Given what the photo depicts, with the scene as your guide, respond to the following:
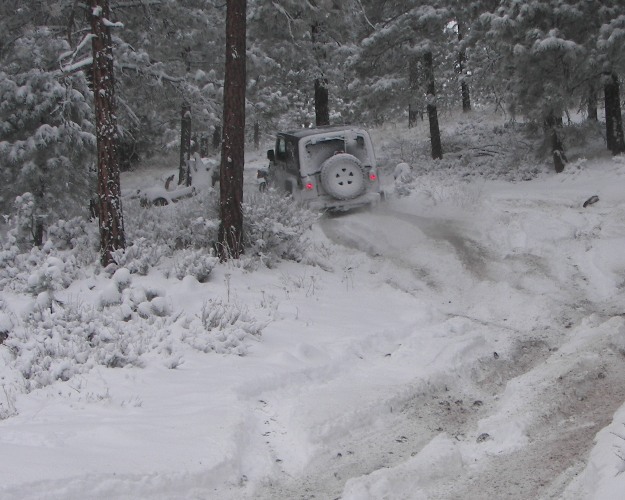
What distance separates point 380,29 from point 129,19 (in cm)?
961

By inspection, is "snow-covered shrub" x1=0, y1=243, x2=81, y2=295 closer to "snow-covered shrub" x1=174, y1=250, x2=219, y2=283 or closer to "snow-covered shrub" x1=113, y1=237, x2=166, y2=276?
"snow-covered shrub" x1=113, y1=237, x2=166, y2=276

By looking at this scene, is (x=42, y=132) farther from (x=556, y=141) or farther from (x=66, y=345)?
(x=556, y=141)

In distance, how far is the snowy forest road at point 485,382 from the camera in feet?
13.5

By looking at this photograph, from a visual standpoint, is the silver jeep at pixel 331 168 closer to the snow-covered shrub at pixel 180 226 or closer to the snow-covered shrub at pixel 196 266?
the snow-covered shrub at pixel 180 226

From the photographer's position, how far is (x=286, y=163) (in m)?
14.0

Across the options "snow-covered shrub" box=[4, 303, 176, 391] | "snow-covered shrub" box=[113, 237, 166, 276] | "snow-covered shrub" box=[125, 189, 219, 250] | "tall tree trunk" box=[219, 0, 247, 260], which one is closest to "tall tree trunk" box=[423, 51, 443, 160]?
"snow-covered shrub" box=[125, 189, 219, 250]

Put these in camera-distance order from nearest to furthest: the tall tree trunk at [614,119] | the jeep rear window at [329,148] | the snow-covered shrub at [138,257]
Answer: the snow-covered shrub at [138,257] < the jeep rear window at [329,148] < the tall tree trunk at [614,119]

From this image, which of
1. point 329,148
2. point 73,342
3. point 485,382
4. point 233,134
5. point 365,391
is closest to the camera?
point 365,391

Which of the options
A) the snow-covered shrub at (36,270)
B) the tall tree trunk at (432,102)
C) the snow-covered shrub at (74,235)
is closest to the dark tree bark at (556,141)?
the tall tree trunk at (432,102)

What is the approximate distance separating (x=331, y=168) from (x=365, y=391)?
288 inches

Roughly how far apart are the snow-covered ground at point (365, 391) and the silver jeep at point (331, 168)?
2.64 meters

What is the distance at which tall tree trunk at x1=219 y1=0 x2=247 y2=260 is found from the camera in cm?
932

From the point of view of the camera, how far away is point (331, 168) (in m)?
12.2

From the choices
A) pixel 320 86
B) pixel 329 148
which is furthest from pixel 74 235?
pixel 320 86
